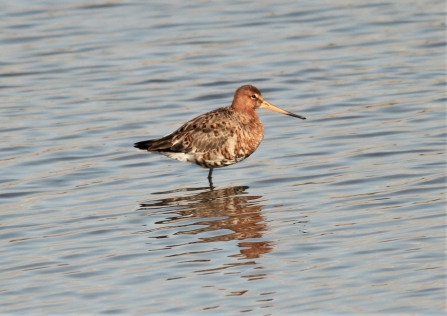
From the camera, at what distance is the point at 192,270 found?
32.6 ft

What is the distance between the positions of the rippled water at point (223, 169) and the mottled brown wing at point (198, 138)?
1.49 ft

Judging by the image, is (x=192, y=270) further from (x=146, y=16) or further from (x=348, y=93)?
(x=146, y=16)

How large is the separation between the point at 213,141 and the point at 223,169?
3.17 feet

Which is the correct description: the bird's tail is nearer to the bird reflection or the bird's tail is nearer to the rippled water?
the rippled water

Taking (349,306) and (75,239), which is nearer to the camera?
(349,306)

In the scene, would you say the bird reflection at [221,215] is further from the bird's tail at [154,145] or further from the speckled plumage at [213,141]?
the bird's tail at [154,145]

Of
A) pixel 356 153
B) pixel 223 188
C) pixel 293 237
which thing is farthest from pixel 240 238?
pixel 356 153

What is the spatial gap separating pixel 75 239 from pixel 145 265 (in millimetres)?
1277

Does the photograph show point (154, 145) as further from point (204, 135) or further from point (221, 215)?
point (221, 215)

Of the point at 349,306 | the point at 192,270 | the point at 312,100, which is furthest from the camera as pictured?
the point at 312,100

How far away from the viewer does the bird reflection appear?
11.0m

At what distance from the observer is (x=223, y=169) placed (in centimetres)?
1438

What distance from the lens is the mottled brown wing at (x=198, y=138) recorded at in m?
13.5

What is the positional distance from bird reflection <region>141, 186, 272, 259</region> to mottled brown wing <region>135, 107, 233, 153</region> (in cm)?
64
